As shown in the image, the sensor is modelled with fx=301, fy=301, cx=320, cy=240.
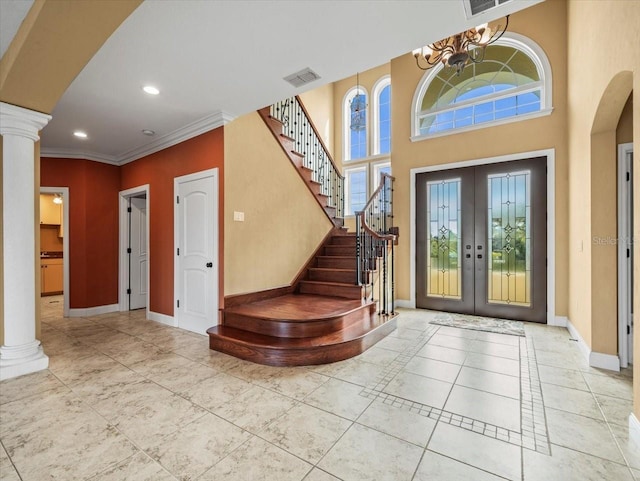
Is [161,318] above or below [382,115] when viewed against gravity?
below

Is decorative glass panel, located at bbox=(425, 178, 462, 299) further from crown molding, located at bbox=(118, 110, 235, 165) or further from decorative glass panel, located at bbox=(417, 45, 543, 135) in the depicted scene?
crown molding, located at bbox=(118, 110, 235, 165)

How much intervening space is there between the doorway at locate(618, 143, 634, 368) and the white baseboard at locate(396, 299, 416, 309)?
2896mm

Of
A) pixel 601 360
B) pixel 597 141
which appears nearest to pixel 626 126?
pixel 597 141

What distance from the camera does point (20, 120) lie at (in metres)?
2.83

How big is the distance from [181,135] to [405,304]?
4.69m

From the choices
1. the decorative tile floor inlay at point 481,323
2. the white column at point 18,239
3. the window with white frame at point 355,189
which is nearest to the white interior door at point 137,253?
the white column at point 18,239

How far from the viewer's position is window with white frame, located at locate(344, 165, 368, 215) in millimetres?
7922

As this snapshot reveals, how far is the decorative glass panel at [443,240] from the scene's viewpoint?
5.19 metres

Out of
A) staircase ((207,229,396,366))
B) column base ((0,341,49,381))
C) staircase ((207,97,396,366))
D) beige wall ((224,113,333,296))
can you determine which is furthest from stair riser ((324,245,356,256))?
column base ((0,341,49,381))

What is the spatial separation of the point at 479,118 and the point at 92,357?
21.2ft

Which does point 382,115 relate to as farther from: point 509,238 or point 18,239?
point 18,239

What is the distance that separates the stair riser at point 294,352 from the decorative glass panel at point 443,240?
247 cm

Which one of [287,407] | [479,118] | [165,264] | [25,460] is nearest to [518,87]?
[479,118]

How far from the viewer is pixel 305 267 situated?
526cm
